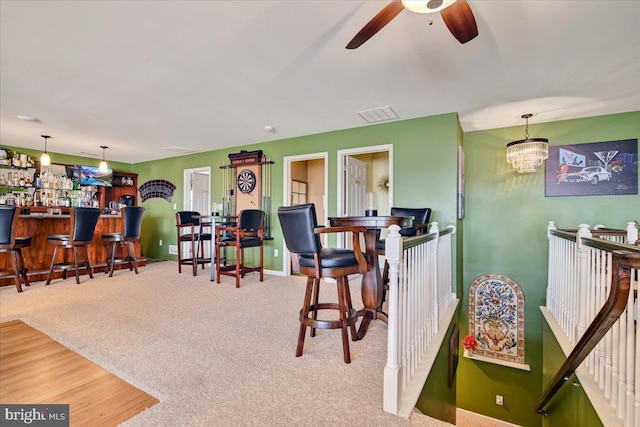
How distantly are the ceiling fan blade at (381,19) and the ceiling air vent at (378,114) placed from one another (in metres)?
1.93

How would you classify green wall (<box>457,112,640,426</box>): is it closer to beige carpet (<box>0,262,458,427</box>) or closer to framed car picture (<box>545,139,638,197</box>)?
framed car picture (<box>545,139,638,197</box>)

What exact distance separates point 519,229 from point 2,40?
588 cm

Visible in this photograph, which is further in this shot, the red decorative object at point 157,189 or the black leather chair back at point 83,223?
the red decorative object at point 157,189

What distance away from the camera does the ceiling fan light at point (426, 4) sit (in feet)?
4.51

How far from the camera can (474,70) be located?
261 centimetres

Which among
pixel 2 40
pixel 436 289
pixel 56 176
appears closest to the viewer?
pixel 2 40

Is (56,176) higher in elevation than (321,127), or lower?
lower

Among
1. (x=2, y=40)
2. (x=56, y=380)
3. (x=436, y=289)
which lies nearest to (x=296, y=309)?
(x=436, y=289)

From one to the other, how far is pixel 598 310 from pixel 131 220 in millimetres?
5672

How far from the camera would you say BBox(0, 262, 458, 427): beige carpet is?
145cm

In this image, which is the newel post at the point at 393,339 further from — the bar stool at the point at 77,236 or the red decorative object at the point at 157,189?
the red decorative object at the point at 157,189

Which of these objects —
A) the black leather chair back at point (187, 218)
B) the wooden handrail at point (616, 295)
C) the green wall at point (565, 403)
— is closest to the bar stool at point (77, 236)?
the black leather chair back at point (187, 218)

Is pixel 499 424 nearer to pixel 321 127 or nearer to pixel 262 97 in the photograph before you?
pixel 321 127

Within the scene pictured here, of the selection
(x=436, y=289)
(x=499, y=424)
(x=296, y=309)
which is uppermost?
(x=436, y=289)
